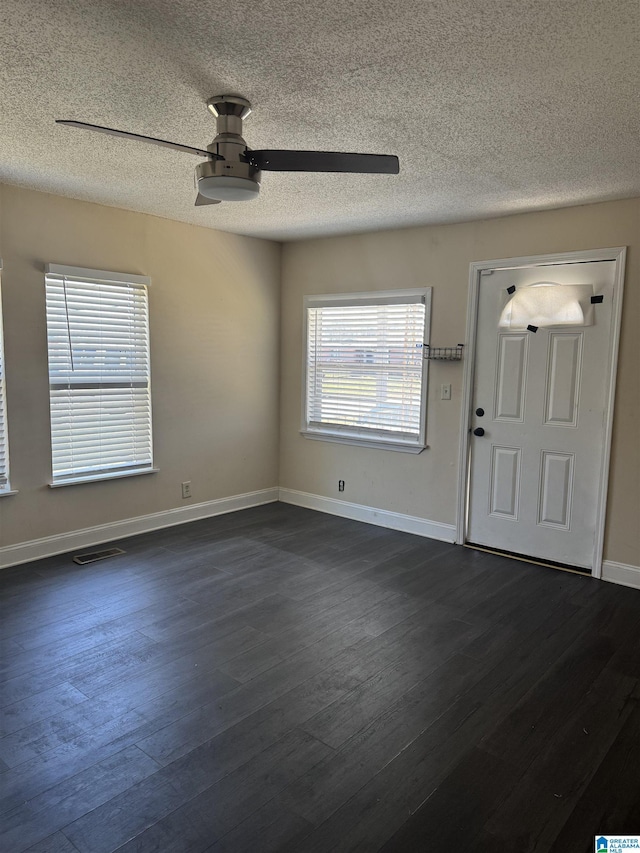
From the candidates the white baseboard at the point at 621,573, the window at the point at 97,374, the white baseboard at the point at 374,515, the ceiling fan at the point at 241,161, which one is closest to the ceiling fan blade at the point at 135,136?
the ceiling fan at the point at 241,161

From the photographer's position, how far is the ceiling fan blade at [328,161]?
2.13 meters

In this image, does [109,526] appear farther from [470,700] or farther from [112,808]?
[470,700]

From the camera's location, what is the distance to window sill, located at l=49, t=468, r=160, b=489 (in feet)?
13.1

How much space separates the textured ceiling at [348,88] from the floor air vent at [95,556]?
8.31 ft

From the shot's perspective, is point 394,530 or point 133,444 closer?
point 133,444

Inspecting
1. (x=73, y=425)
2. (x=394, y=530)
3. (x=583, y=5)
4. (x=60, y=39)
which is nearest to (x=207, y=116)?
(x=60, y=39)

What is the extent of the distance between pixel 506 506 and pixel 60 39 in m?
3.80

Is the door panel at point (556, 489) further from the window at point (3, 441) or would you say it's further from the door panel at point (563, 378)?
the window at point (3, 441)

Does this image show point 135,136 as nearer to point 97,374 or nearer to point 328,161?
point 328,161

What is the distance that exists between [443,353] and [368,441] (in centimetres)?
107

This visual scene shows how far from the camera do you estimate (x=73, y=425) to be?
4.08 meters

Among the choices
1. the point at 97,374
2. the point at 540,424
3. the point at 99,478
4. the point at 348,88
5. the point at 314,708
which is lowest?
the point at 314,708

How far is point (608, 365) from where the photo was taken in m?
3.69

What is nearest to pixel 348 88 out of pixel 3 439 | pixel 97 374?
pixel 97 374
